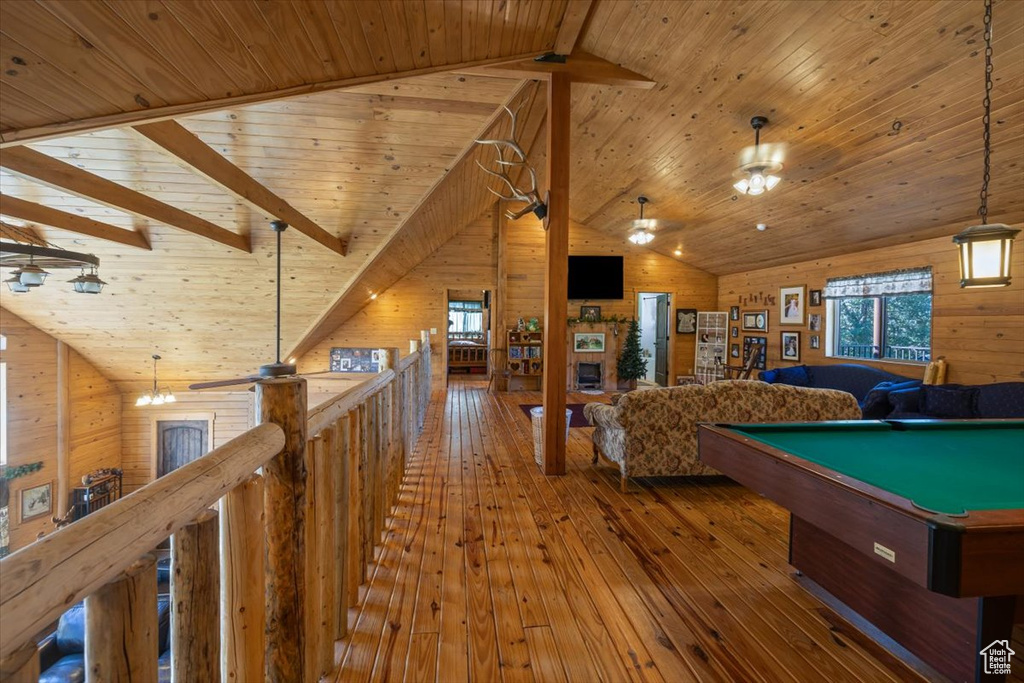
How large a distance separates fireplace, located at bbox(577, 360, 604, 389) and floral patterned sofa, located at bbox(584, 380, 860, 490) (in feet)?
18.1

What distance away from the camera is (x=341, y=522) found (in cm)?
167

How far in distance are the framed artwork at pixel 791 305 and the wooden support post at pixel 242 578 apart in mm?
8309

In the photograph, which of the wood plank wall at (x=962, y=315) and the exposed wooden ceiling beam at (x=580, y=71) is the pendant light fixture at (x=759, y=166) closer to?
Result: the exposed wooden ceiling beam at (x=580, y=71)

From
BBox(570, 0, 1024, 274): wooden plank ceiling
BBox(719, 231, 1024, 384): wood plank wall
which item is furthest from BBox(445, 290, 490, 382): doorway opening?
BBox(719, 231, 1024, 384): wood plank wall

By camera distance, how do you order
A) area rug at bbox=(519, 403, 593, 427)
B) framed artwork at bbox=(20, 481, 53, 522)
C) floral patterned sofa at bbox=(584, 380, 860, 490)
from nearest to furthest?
floral patterned sofa at bbox=(584, 380, 860, 490) → area rug at bbox=(519, 403, 593, 427) → framed artwork at bbox=(20, 481, 53, 522)

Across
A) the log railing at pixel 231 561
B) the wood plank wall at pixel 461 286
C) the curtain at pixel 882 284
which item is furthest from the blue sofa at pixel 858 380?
the log railing at pixel 231 561

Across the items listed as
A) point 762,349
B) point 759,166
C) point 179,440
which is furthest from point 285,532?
point 179,440

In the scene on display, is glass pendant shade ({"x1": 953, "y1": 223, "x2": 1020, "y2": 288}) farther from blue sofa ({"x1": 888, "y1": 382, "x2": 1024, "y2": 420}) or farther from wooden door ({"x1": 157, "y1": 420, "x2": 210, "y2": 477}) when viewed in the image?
wooden door ({"x1": 157, "y1": 420, "x2": 210, "y2": 477})

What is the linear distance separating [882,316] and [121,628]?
26.0ft

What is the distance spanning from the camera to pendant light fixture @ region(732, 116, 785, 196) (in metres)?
3.51

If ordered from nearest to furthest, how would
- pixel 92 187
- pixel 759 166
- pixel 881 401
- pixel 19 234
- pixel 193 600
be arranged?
pixel 193 600 → pixel 92 187 → pixel 759 166 → pixel 19 234 → pixel 881 401

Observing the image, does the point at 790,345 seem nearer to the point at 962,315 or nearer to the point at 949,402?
the point at 962,315

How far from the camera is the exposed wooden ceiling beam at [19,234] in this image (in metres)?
3.92

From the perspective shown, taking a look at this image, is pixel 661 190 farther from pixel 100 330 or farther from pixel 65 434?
pixel 65 434
